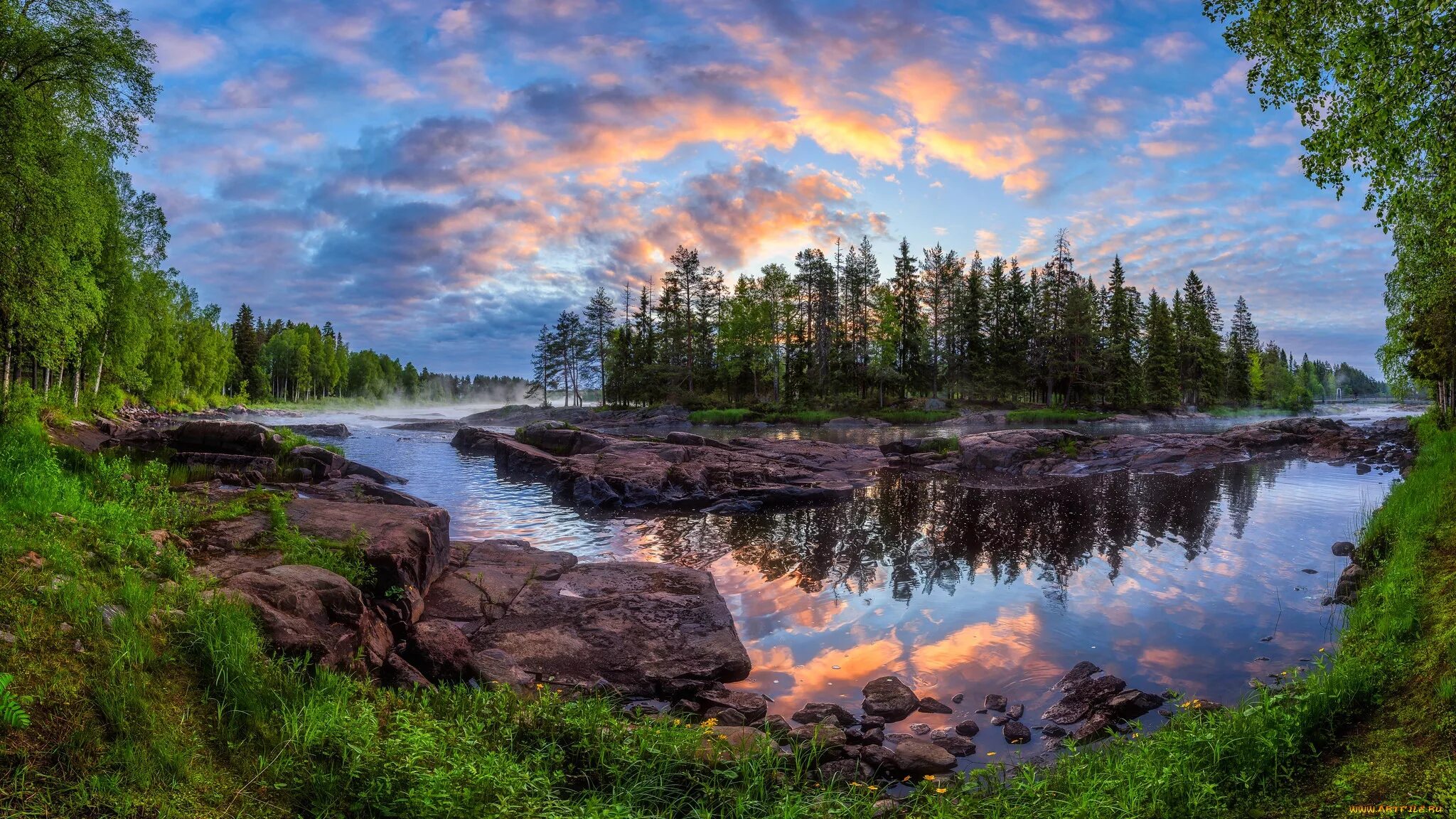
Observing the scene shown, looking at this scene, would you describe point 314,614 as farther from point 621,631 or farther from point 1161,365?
point 1161,365

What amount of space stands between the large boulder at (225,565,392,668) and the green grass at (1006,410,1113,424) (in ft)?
198

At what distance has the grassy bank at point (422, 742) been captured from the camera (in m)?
3.69

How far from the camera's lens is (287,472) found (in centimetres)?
1647

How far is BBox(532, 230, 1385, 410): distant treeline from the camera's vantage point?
69.4 m

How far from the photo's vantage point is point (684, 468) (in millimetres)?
22203

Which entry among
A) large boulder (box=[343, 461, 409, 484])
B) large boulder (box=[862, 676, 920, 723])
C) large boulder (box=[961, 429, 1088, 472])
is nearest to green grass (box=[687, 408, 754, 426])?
large boulder (box=[961, 429, 1088, 472])

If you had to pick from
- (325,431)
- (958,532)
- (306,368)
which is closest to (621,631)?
(958,532)

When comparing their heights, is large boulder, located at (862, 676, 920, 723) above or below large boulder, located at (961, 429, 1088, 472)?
below

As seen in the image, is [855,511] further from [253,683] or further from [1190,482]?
[253,683]

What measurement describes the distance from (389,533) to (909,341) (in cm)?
6725

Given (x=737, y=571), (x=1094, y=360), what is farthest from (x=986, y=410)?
(x=737, y=571)

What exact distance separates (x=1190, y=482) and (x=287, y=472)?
97.0ft

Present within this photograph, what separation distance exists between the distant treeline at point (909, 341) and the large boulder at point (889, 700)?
60.5m

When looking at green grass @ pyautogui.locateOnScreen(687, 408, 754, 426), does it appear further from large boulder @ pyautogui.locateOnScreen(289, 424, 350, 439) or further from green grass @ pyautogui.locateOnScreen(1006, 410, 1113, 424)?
large boulder @ pyautogui.locateOnScreen(289, 424, 350, 439)
